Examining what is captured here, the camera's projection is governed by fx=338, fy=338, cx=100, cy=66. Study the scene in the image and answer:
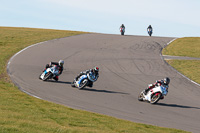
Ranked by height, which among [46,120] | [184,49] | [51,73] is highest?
[184,49]

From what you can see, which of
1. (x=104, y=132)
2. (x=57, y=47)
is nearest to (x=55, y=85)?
(x=104, y=132)

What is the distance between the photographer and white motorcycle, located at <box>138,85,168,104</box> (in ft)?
58.4

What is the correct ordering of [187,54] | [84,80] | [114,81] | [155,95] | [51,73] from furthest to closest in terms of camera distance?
1. [187,54]
2. [114,81]
3. [51,73]
4. [84,80]
5. [155,95]

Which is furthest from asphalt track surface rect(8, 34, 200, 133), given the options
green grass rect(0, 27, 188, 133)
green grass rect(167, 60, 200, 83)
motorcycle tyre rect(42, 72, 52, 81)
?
green grass rect(0, 27, 188, 133)

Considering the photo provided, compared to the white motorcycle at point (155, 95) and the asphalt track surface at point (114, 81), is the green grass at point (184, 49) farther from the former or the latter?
the white motorcycle at point (155, 95)

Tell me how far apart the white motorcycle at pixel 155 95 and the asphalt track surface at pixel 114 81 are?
13.1 inches

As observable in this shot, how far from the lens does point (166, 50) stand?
4031cm

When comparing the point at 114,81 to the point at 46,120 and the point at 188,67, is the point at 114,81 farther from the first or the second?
the point at 46,120

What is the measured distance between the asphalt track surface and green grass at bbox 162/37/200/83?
3.57 ft

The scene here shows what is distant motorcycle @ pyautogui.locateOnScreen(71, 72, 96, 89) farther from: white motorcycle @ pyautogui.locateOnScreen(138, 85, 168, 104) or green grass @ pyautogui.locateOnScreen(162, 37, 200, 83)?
green grass @ pyautogui.locateOnScreen(162, 37, 200, 83)

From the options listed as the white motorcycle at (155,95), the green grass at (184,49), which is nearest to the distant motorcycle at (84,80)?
the white motorcycle at (155,95)

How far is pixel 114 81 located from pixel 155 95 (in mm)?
5986

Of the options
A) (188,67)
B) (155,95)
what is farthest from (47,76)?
(188,67)

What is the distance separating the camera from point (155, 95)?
722 inches
